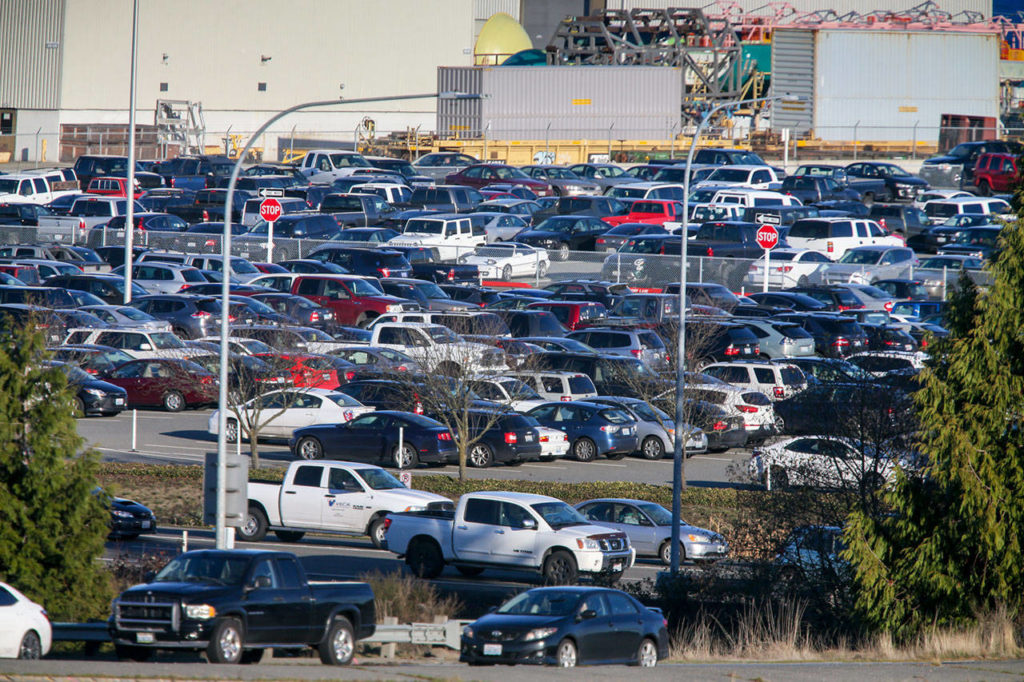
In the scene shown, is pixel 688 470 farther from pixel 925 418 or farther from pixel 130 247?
pixel 130 247

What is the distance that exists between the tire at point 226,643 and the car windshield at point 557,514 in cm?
816

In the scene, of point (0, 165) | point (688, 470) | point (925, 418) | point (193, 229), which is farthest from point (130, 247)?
point (0, 165)

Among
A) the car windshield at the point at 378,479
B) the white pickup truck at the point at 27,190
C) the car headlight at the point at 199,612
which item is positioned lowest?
the car headlight at the point at 199,612

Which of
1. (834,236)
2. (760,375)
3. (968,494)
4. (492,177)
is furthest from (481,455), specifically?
(492,177)

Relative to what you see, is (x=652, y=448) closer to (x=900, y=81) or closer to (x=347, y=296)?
(x=347, y=296)

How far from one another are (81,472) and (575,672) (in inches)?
273

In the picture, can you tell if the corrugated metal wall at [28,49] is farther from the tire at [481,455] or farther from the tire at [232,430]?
the tire at [481,455]

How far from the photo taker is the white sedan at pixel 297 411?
3064cm

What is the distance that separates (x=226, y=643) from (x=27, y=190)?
161 ft

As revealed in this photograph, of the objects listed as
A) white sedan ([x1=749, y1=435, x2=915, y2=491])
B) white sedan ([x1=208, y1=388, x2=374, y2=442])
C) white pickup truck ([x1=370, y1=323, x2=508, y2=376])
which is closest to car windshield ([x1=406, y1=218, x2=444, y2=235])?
white pickup truck ([x1=370, y1=323, x2=508, y2=376])

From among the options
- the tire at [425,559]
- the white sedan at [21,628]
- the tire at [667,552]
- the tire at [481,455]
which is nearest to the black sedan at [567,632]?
the white sedan at [21,628]

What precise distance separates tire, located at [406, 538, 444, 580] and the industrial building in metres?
48.8

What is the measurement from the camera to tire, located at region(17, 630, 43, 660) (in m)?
14.8

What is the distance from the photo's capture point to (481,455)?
3052 centimetres
